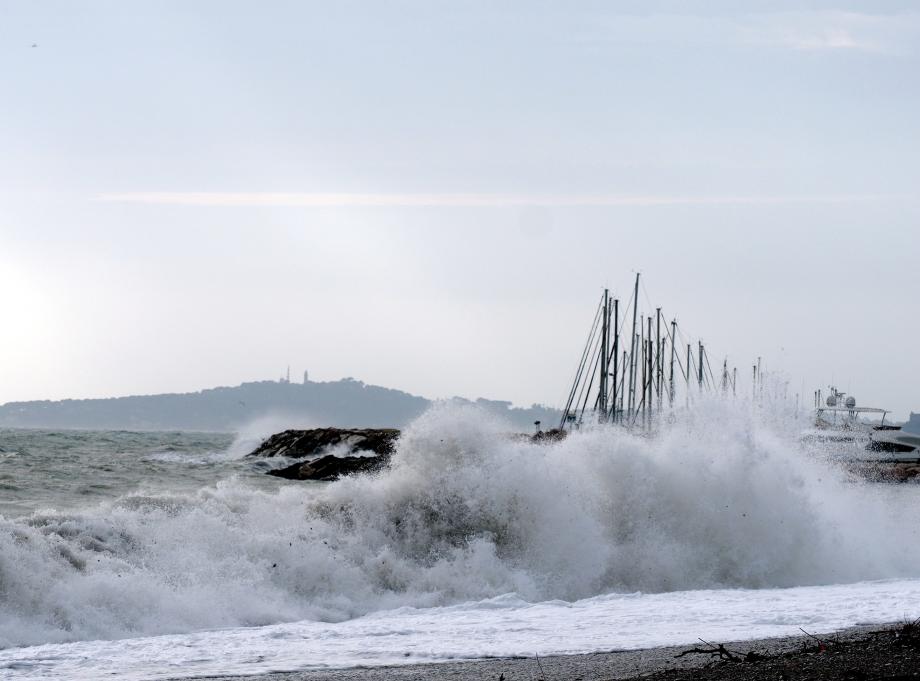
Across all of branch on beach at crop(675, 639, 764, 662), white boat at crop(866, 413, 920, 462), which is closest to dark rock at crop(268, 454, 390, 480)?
white boat at crop(866, 413, 920, 462)

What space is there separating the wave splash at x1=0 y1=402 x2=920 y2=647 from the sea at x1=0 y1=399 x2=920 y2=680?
3 cm

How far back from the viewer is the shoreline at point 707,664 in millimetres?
7812

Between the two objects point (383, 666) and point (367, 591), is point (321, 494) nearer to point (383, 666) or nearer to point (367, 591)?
point (367, 591)

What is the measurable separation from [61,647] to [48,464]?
2094cm

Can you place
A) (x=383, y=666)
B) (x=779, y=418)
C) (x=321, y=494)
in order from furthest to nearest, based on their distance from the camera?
(x=779, y=418), (x=321, y=494), (x=383, y=666)

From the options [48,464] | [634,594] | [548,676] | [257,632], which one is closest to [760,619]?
[634,594]

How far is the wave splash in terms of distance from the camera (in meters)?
11.5

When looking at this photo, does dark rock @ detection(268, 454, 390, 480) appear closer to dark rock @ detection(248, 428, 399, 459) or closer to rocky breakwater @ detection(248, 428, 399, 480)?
rocky breakwater @ detection(248, 428, 399, 480)

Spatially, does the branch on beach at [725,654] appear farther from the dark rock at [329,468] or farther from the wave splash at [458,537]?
the dark rock at [329,468]

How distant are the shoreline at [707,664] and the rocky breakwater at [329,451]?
925 inches

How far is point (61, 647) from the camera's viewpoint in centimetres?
987

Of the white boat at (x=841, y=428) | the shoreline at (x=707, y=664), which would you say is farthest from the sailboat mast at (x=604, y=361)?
the shoreline at (x=707, y=664)

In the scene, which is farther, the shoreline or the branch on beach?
the branch on beach

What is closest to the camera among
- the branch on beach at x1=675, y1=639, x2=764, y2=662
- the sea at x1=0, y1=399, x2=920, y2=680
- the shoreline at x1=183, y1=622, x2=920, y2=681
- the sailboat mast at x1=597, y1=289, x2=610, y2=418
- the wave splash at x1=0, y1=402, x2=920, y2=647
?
the shoreline at x1=183, y1=622, x2=920, y2=681
